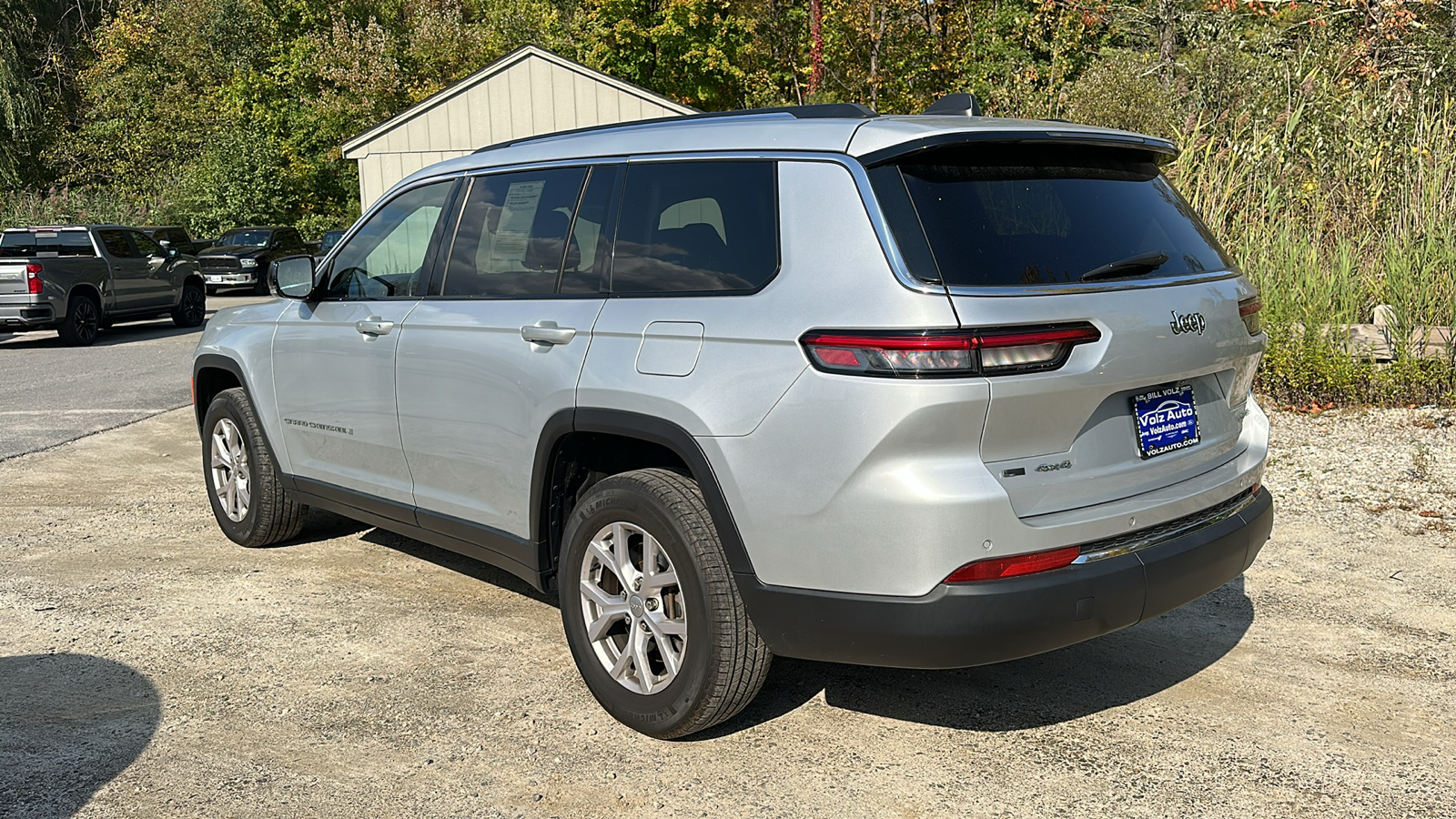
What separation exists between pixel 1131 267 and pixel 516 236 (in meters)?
2.07

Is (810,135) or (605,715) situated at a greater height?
(810,135)

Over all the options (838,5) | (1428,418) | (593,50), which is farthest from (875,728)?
(593,50)

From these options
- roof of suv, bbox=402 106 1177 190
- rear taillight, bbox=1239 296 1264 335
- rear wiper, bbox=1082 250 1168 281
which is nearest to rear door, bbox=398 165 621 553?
roof of suv, bbox=402 106 1177 190

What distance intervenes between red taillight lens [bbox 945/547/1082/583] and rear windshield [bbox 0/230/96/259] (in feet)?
58.4

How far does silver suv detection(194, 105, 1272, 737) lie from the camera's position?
124 inches

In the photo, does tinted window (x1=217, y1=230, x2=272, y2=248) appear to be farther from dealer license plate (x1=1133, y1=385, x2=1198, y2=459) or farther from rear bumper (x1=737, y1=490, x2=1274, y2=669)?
dealer license plate (x1=1133, y1=385, x2=1198, y2=459)

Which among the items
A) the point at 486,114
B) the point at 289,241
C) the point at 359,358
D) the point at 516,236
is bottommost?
the point at 289,241

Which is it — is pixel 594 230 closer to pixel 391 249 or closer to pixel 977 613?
pixel 391 249

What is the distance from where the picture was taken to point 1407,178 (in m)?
9.62

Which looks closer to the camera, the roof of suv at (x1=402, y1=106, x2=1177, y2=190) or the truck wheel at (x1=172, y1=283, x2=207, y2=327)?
→ the roof of suv at (x1=402, y1=106, x2=1177, y2=190)

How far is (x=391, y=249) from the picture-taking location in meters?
5.07

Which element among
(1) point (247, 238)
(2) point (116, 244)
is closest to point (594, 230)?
(2) point (116, 244)

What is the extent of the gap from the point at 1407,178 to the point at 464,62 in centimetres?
3196

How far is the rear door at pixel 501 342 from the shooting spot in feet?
13.1
